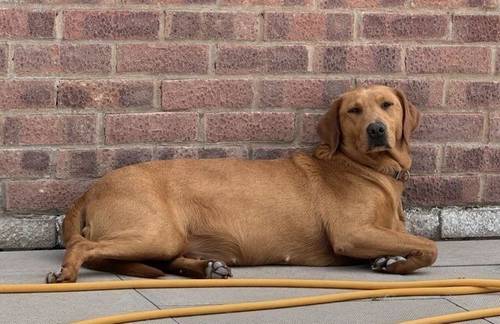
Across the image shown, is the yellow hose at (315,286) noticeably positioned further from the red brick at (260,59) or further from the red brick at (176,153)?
the red brick at (260,59)

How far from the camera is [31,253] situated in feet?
23.3

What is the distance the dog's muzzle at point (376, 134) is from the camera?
696cm

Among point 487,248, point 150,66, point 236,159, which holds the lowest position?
point 487,248

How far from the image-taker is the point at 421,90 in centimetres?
773

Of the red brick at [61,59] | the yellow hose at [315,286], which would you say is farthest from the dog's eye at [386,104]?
the red brick at [61,59]

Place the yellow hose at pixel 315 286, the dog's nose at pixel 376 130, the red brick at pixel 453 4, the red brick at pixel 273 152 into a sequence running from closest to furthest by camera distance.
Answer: the yellow hose at pixel 315 286, the dog's nose at pixel 376 130, the red brick at pixel 273 152, the red brick at pixel 453 4

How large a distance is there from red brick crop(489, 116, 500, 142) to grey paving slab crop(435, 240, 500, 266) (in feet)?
2.19

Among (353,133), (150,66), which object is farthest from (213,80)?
(353,133)

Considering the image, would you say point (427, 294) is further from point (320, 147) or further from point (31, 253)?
point (31, 253)

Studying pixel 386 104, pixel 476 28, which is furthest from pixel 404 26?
pixel 386 104

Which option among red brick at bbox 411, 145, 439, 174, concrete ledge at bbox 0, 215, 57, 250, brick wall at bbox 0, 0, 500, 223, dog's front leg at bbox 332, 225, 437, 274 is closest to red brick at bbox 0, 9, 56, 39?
brick wall at bbox 0, 0, 500, 223

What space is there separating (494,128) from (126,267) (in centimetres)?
A: 274

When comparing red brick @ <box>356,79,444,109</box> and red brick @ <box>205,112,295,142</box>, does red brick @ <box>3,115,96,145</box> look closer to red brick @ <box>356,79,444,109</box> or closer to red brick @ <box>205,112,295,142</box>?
red brick @ <box>205,112,295,142</box>

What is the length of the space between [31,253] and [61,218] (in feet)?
0.89
